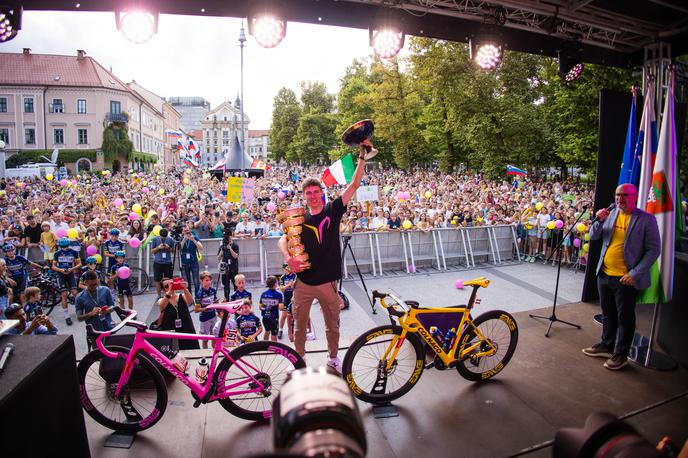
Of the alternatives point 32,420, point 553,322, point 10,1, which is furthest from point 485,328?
point 10,1

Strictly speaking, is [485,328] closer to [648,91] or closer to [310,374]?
[310,374]

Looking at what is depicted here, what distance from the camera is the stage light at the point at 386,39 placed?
4.85 metres

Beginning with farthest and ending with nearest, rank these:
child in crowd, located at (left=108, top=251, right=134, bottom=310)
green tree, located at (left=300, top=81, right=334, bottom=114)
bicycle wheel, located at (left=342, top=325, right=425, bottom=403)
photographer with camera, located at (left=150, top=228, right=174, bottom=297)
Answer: green tree, located at (left=300, top=81, right=334, bottom=114), photographer with camera, located at (left=150, top=228, right=174, bottom=297), child in crowd, located at (left=108, top=251, right=134, bottom=310), bicycle wheel, located at (left=342, top=325, right=425, bottom=403)

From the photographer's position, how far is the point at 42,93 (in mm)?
50406

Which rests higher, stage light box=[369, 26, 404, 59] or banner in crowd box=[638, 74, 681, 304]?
stage light box=[369, 26, 404, 59]

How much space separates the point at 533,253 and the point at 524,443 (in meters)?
11.2

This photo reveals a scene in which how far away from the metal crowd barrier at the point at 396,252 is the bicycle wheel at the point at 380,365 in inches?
268

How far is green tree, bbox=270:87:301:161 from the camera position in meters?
66.7

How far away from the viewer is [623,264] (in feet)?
14.7

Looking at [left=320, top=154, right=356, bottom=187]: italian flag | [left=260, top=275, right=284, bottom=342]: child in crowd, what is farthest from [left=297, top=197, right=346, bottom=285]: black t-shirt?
[left=320, top=154, right=356, bottom=187]: italian flag

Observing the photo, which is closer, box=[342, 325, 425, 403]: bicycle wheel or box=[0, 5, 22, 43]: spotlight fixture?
box=[342, 325, 425, 403]: bicycle wheel

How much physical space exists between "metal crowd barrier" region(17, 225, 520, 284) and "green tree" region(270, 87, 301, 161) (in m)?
56.0

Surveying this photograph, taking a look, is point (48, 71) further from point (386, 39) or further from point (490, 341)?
point (490, 341)

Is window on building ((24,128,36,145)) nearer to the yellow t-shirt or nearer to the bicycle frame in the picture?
the bicycle frame
